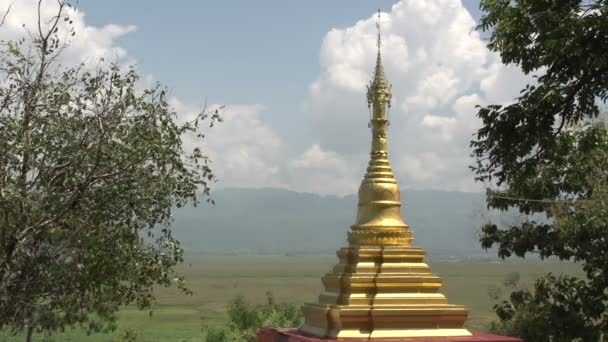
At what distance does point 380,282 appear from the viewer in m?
14.6

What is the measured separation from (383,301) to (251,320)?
19194mm

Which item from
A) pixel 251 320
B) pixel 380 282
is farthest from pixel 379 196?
pixel 251 320

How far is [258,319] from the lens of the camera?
32469 mm

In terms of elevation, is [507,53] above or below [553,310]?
above

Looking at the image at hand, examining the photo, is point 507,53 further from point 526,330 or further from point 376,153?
point 526,330

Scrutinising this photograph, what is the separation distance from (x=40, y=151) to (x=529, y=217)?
14.7m

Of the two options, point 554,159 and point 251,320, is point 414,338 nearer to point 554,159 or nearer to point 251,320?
point 554,159

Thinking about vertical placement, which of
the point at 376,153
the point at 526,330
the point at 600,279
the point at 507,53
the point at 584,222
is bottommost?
the point at 526,330

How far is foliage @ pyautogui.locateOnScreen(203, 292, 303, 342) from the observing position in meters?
30.3

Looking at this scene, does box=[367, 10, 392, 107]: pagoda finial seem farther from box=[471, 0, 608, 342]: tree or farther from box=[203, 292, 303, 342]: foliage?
box=[203, 292, 303, 342]: foliage

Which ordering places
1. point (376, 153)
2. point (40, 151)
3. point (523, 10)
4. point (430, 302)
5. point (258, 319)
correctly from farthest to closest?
point (258, 319) < point (376, 153) < point (430, 302) < point (523, 10) < point (40, 151)

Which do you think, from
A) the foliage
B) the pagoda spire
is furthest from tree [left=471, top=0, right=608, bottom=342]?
the foliage

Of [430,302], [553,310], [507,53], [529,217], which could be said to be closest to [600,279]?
[553,310]

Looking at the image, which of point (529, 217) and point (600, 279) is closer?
point (600, 279)
